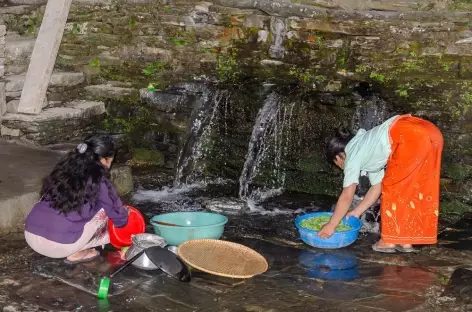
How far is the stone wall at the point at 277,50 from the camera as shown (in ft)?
25.7

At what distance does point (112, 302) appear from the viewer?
475 cm

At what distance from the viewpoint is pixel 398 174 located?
562 centimetres

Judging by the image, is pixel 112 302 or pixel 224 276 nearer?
pixel 112 302

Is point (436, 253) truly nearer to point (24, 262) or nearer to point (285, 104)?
point (285, 104)

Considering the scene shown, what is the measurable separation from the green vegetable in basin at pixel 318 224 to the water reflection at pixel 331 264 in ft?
0.63

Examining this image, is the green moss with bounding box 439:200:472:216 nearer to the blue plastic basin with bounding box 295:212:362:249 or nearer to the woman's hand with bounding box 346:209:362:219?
the woman's hand with bounding box 346:209:362:219

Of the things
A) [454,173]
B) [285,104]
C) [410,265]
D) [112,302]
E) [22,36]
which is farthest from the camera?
[22,36]

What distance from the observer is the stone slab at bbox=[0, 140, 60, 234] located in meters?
5.93

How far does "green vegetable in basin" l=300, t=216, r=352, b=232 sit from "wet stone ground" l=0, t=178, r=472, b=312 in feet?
0.56

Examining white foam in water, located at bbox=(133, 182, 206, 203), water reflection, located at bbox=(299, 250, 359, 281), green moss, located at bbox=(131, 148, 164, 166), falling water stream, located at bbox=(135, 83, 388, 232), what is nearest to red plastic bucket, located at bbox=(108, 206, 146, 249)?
water reflection, located at bbox=(299, 250, 359, 281)

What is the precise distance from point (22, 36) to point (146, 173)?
252 cm

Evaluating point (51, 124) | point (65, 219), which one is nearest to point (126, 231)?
point (65, 219)

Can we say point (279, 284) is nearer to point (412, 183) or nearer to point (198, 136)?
point (412, 183)

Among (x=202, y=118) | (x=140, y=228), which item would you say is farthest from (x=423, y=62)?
(x=140, y=228)
